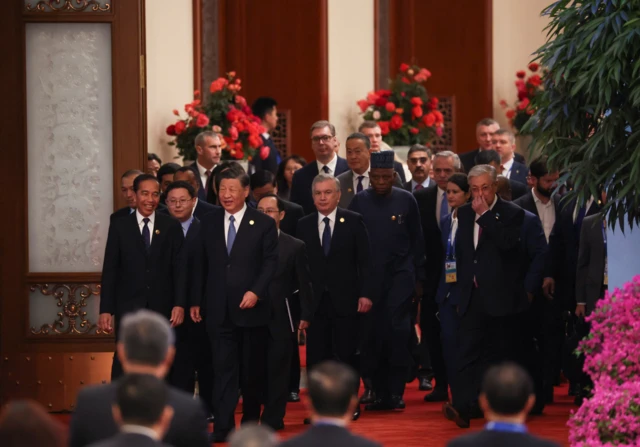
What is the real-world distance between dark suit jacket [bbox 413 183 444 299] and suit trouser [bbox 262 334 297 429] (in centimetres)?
151

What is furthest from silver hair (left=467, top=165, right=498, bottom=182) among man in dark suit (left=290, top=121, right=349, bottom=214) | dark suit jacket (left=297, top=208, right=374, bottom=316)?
man in dark suit (left=290, top=121, right=349, bottom=214)

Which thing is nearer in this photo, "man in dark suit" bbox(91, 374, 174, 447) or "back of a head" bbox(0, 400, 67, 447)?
"back of a head" bbox(0, 400, 67, 447)

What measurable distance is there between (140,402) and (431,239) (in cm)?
534

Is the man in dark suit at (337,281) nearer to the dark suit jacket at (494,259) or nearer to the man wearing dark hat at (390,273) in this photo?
the man wearing dark hat at (390,273)

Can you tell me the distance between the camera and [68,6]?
7949mm

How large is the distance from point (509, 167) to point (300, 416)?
3.49 meters

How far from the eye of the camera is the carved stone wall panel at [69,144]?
8.00 meters

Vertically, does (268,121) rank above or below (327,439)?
above

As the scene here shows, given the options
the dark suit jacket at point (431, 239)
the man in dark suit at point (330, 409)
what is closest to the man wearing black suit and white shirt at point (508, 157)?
the dark suit jacket at point (431, 239)

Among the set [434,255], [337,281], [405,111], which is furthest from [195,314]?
[405,111]

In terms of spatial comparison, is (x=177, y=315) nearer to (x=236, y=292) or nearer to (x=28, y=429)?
(x=236, y=292)

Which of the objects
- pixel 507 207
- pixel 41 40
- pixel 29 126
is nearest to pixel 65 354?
pixel 29 126

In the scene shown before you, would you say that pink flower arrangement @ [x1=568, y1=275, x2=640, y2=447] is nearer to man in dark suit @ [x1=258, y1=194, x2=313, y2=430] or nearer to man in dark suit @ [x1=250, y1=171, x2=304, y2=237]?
man in dark suit @ [x1=258, y1=194, x2=313, y2=430]

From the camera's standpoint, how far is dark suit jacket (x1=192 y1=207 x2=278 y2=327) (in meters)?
6.92
